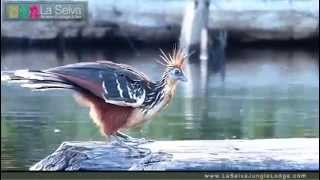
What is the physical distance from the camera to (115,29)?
3211mm

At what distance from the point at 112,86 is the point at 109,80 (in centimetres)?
4

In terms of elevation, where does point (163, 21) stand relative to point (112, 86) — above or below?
above

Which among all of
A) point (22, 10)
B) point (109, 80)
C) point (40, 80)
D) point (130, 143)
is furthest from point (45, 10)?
point (130, 143)

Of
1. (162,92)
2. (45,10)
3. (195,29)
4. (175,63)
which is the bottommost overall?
(162,92)

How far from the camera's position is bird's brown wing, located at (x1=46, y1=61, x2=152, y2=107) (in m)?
3.19

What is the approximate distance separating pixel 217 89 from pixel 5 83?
116 cm

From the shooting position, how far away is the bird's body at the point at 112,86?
3.18m

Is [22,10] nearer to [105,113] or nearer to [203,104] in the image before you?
[105,113]

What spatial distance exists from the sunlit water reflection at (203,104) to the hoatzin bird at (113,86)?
0.04m


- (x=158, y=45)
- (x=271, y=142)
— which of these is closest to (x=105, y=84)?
(x=158, y=45)

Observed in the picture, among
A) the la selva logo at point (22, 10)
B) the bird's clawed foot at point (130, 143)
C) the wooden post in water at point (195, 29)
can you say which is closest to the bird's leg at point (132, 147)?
the bird's clawed foot at point (130, 143)

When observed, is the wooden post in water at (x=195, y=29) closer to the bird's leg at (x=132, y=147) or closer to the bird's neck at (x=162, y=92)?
the bird's neck at (x=162, y=92)

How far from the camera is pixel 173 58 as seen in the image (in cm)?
320

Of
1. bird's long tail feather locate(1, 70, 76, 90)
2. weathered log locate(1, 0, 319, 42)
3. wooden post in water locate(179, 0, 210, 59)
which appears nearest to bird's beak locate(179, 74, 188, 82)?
wooden post in water locate(179, 0, 210, 59)
